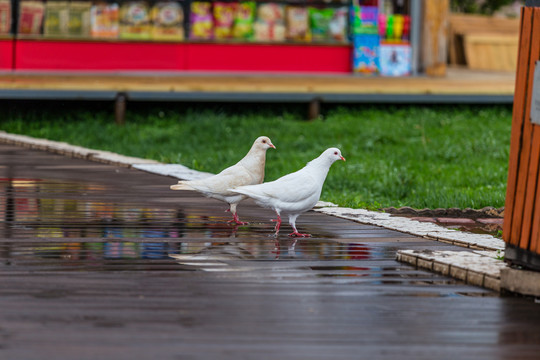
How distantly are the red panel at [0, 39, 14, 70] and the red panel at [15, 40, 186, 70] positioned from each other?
0.36ft

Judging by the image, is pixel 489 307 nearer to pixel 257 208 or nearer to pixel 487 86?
pixel 257 208

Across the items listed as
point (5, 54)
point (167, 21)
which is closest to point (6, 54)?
point (5, 54)

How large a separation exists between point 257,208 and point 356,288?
3.58 m

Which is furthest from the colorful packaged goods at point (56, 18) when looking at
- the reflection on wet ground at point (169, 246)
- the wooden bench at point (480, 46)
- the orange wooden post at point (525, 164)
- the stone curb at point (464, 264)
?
the orange wooden post at point (525, 164)

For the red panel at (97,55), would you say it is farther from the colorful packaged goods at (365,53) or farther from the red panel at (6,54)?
the colorful packaged goods at (365,53)

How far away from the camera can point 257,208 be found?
9773 mm

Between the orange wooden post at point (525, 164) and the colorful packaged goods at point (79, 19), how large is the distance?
43.6ft

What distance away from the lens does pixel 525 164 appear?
625cm

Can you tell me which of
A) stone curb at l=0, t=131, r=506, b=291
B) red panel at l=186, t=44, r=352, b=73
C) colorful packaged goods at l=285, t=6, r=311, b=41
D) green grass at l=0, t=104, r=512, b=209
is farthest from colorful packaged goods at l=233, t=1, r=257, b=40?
stone curb at l=0, t=131, r=506, b=291

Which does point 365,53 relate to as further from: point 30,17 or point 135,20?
point 30,17

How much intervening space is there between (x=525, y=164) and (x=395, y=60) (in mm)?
14149

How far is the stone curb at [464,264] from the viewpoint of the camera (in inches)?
254

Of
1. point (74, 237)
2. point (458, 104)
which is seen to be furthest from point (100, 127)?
point (74, 237)

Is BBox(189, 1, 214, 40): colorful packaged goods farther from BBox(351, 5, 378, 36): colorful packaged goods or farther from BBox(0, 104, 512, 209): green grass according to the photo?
BBox(351, 5, 378, 36): colorful packaged goods
